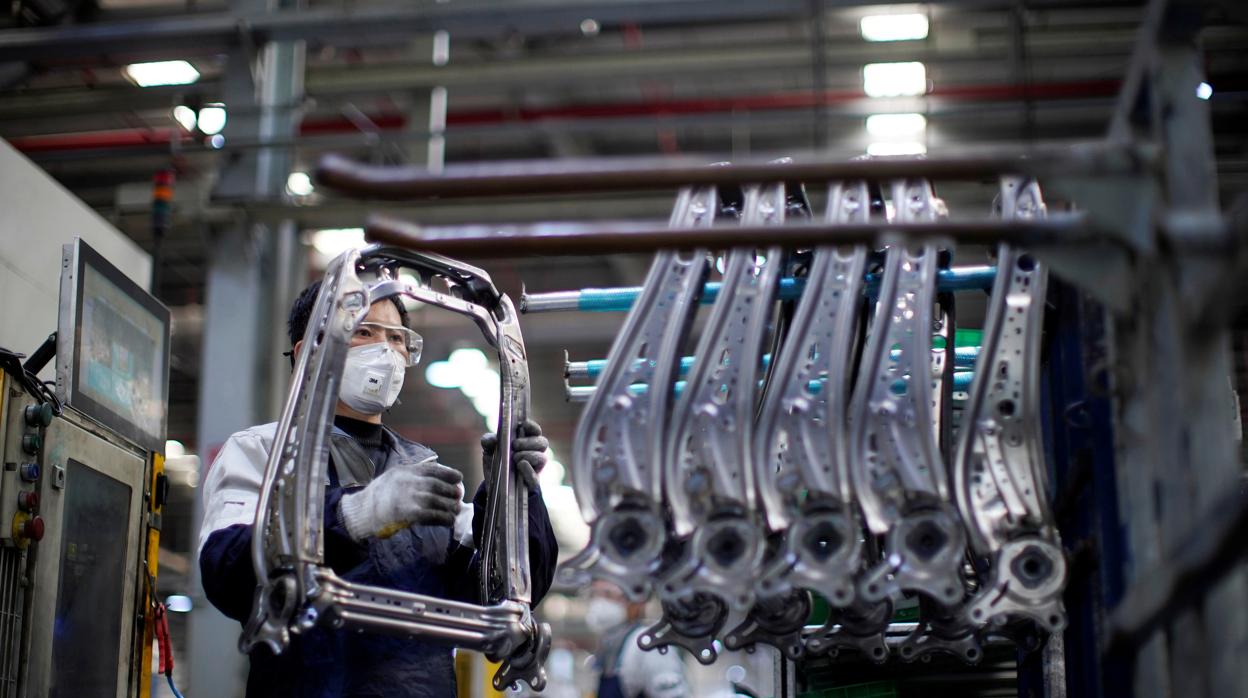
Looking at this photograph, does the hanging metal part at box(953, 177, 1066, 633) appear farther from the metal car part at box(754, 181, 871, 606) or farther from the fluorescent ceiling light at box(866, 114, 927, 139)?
the fluorescent ceiling light at box(866, 114, 927, 139)

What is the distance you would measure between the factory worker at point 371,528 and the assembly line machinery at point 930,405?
0.44m

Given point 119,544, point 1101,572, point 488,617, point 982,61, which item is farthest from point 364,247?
point 982,61

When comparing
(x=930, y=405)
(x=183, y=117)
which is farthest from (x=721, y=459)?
(x=183, y=117)

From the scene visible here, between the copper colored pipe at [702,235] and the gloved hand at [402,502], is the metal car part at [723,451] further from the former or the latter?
the gloved hand at [402,502]

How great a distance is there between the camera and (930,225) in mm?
2416

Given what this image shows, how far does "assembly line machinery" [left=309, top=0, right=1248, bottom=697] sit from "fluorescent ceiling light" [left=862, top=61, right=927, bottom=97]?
189 inches

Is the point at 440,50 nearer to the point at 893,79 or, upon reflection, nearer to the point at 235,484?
the point at 893,79

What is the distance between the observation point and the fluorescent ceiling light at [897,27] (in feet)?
26.2

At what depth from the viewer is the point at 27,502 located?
13.5ft

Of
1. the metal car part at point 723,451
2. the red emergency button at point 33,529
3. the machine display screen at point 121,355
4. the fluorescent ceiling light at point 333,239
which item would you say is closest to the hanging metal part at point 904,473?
the metal car part at point 723,451

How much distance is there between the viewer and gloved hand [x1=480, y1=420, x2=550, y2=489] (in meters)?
3.80

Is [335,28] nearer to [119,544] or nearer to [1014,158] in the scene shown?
[119,544]

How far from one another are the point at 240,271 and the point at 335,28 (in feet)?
4.93

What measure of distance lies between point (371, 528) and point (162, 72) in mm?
7372
